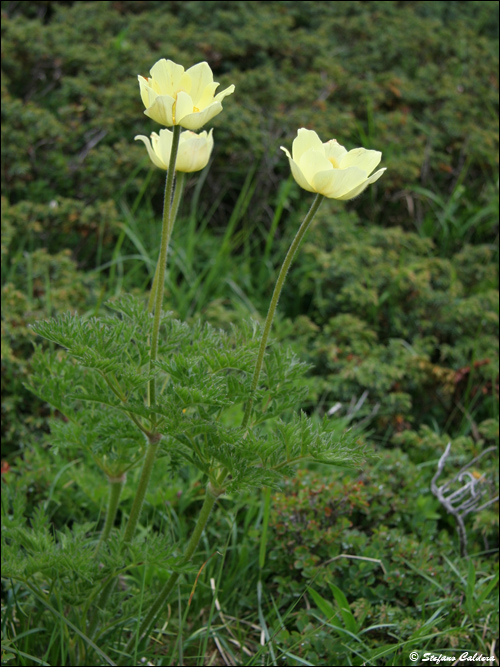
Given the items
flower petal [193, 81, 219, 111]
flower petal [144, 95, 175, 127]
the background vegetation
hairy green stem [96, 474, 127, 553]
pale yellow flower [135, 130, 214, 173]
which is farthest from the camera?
the background vegetation

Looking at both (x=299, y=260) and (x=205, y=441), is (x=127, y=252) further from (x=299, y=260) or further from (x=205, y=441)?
(x=205, y=441)

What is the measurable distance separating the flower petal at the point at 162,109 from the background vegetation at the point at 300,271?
981 millimetres

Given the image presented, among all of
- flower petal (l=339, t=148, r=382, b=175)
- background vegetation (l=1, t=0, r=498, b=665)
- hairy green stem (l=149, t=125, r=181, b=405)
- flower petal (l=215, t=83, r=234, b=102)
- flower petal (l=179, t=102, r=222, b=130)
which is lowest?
background vegetation (l=1, t=0, r=498, b=665)

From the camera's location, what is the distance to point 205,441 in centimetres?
128

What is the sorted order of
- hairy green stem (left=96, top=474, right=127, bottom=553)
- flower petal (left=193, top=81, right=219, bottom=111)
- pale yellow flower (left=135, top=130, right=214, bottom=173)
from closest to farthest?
1. flower petal (left=193, top=81, right=219, bottom=111)
2. pale yellow flower (left=135, top=130, right=214, bottom=173)
3. hairy green stem (left=96, top=474, right=127, bottom=553)

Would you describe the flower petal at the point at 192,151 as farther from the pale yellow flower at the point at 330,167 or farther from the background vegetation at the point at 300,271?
the background vegetation at the point at 300,271

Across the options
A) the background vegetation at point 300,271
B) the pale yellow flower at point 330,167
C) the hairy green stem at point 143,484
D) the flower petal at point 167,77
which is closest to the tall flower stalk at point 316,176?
the pale yellow flower at point 330,167

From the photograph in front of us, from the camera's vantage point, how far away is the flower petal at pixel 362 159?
1243mm

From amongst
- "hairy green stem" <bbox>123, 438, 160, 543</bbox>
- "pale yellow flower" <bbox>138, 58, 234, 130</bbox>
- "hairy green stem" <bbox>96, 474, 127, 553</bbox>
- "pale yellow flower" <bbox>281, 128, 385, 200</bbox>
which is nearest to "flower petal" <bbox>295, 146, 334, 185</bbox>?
"pale yellow flower" <bbox>281, 128, 385, 200</bbox>

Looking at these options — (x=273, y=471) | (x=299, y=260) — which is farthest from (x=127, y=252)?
(x=273, y=471)

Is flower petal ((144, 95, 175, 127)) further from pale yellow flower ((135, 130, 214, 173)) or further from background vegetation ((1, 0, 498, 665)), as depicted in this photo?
background vegetation ((1, 0, 498, 665))

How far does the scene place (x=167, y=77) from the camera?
4.09 feet

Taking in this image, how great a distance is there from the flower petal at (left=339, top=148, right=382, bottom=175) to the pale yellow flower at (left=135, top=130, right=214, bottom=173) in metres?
0.30

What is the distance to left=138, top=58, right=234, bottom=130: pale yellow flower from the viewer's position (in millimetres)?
1176
